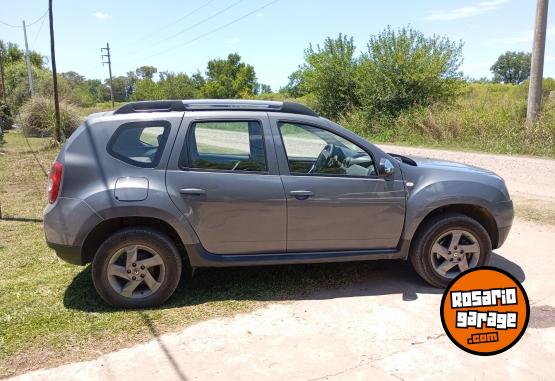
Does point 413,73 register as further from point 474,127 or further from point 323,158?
point 323,158

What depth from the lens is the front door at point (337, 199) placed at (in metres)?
4.15

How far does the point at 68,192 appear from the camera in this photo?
385cm

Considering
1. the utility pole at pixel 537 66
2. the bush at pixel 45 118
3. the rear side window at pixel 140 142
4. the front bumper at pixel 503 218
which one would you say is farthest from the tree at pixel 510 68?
the rear side window at pixel 140 142

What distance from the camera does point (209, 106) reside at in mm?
4281

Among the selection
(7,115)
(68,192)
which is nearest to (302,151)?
(68,192)

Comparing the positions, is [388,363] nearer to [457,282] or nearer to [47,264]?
[457,282]

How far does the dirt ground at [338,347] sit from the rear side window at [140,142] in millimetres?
1447

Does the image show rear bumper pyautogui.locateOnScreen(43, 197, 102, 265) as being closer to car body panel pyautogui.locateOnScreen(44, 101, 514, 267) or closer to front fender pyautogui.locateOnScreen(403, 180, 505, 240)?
car body panel pyautogui.locateOnScreen(44, 101, 514, 267)

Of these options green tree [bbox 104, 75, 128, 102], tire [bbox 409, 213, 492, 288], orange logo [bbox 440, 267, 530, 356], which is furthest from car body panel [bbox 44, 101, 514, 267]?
green tree [bbox 104, 75, 128, 102]

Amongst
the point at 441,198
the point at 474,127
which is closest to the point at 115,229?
the point at 441,198

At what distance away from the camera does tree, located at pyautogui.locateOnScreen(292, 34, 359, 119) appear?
2388 centimetres

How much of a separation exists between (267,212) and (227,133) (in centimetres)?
86

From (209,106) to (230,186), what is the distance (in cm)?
80

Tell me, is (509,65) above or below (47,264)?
above
